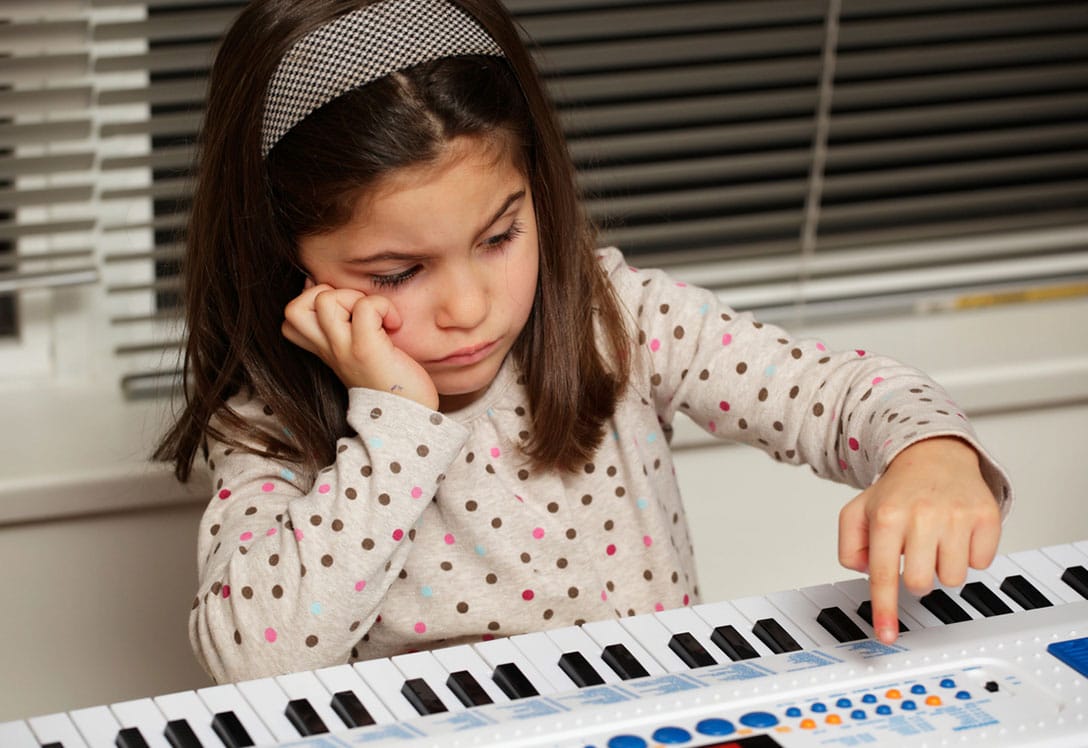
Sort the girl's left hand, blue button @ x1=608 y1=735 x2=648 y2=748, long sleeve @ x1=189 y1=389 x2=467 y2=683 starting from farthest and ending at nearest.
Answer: long sleeve @ x1=189 y1=389 x2=467 y2=683, the girl's left hand, blue button @ x1=608 y1=735 x2=648 y2=748

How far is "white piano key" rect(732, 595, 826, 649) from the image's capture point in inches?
36.9

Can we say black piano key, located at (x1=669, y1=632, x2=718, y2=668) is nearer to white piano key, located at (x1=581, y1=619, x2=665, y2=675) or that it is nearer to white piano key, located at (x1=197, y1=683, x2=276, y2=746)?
white piano key, located at (x1=581, y1=619, x2=665, y2=675)

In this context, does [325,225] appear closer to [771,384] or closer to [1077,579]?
[771,384]

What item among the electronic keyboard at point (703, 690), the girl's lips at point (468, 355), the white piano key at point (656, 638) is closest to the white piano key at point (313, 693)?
the electronic keyboard at point (703, 690)

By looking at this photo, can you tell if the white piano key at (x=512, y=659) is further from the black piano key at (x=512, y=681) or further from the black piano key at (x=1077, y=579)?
the black piano key at (x=1077, y=579)

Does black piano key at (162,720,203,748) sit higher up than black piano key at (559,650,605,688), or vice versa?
black piano key at (559,650,605,688)

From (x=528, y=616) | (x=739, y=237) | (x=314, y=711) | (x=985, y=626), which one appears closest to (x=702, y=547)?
(x=739, y=237)

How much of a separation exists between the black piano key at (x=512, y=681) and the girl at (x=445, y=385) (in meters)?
0.18

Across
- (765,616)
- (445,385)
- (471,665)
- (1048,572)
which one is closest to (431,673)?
(471,665)

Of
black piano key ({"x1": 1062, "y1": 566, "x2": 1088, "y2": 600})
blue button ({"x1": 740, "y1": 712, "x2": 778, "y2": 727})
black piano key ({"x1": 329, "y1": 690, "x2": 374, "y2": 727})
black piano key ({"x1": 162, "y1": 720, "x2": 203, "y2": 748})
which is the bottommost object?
black piano key ({"x1": 162, "y1": 720, "x2": 203, "y2": 748})

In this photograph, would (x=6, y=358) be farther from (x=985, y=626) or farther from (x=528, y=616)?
(x=985, y=626)

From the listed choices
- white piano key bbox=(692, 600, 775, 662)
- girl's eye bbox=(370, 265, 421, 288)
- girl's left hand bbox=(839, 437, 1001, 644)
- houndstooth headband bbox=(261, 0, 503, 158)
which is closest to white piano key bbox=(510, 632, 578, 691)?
white piano key bbox=(692, 600, 775, 662)

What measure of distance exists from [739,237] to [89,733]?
61.1 inches

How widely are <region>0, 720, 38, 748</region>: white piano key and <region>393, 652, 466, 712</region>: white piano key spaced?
226mm
